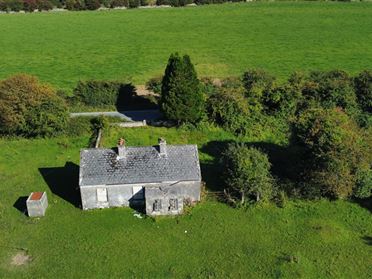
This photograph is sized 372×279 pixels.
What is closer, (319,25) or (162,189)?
(162,189)

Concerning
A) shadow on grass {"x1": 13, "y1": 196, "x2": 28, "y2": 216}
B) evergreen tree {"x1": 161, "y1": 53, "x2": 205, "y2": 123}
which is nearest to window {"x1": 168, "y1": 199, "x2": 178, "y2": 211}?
shadow on grass {"x1": 13, "y1": 196, "x2": 28, "y2": 216}

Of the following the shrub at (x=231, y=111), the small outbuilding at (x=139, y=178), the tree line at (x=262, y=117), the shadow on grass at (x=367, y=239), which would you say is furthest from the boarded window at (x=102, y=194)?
the shadow on grass at (x=367, y=239)

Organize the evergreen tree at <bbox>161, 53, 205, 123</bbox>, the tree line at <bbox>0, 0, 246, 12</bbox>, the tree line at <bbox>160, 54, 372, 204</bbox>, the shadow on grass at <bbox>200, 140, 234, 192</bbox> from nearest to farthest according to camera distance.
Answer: the tree line at <bbox>160, 54, 372, 204</bbox>, the shadow on grass at <bbox>200, 140, 234, 192</bbox>, the evergreen tree at <bbox>161, 53, 205, 123</bbox>, the tree line at <bbox>0, 0, 246, 12</bbox>

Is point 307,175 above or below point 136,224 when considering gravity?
above

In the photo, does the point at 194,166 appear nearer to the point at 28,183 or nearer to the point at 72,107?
the point at 28,183

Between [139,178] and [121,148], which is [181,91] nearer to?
[121,148]

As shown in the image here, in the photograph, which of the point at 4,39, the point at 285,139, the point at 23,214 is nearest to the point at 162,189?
the point at 23,214

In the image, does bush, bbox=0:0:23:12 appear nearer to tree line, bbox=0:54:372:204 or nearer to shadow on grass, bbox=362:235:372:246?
tree line, bbox=0:54:372:204
